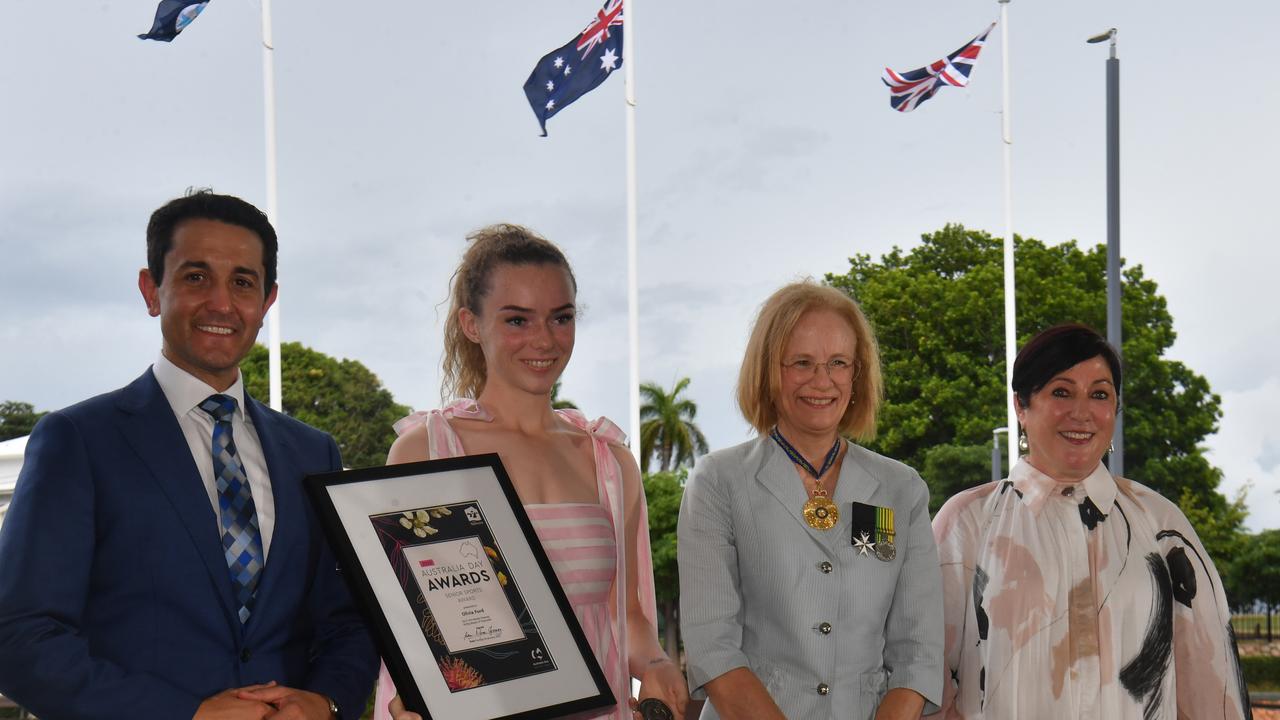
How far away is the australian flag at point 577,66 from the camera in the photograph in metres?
15.7

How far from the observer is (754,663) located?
4.02 m

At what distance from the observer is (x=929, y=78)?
1972 centimetres

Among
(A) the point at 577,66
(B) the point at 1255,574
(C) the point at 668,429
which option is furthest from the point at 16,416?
(B) the point at 1255,574

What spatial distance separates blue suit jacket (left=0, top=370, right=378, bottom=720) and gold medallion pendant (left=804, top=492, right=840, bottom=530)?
1547 millimetres

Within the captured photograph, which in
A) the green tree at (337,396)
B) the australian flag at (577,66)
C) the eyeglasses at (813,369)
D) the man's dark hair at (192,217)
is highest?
the australian flag at (577,66)

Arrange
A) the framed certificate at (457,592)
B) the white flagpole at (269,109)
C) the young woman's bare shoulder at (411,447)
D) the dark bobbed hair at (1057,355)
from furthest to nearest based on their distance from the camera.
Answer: the white flagpole at (269,109), the dark bobbed hair at (1057,355), the young woman's bare shoulder at (411,447), the framed certificate at (457,592)

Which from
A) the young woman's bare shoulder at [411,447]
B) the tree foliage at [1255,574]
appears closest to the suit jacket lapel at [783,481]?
the young woman's bare shoulder at [411,447]

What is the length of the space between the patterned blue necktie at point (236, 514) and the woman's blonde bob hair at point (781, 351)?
5.88 feet

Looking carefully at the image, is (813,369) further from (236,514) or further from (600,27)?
(600,27)

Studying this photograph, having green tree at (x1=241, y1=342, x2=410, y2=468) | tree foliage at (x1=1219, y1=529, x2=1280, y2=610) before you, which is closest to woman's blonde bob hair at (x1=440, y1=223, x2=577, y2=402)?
tree foliage at (x1=1219, y1=529, x2=1280, y2=610)

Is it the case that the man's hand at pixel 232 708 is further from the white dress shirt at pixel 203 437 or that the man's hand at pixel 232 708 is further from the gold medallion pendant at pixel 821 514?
the gold medallion pendant at pixel 821 514

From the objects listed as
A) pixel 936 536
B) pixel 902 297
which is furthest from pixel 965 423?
pixel 936 536

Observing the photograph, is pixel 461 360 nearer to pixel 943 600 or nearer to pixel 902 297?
pixel 943 600

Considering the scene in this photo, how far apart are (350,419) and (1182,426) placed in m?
31.2
